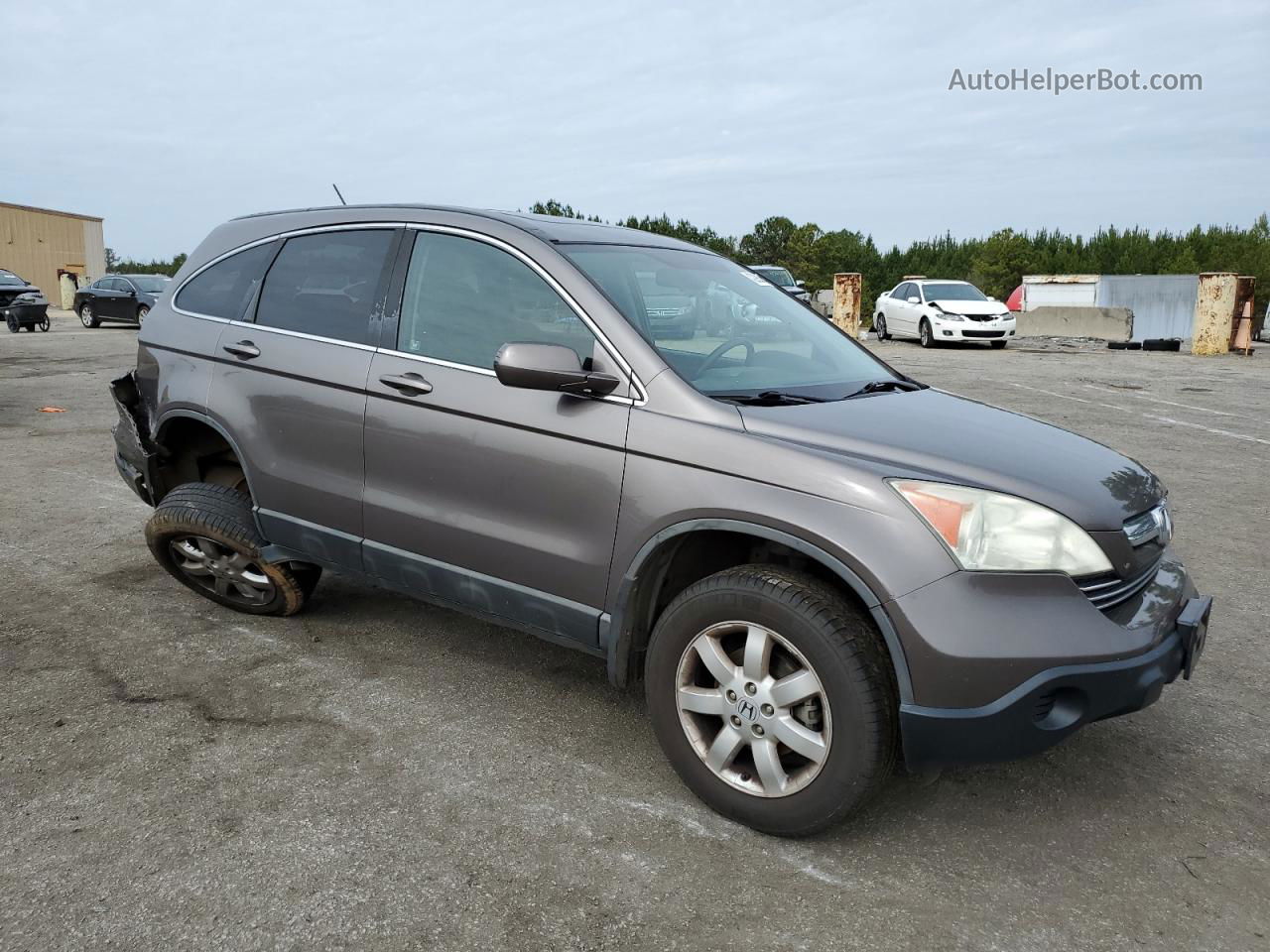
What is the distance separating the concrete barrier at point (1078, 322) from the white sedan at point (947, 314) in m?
4.23

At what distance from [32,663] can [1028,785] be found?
3585 millimetres

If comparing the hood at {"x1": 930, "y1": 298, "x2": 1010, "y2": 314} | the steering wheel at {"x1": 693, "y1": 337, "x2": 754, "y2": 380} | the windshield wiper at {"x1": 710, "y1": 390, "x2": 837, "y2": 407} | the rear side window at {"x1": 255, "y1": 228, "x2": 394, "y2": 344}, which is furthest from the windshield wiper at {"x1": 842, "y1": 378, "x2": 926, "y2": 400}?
the hood at {"x1": 930, "y1": 298, "x2": 1010, "y2": 314}

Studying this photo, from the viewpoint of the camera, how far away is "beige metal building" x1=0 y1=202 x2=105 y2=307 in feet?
175

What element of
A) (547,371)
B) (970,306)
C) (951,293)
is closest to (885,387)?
(547,371)

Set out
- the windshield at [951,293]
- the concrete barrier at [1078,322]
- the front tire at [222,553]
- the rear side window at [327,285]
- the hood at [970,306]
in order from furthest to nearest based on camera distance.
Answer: the concrete barrier at [1078,322], the windshield at [951,293], the hood at [970,306], the front tire at [222,553], the rear side window at [327,285]

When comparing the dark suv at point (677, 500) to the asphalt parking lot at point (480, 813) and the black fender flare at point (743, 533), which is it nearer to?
the black fender flare at point (743, 533)

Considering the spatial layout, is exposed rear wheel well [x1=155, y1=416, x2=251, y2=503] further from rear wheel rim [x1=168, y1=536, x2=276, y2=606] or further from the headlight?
the headlight

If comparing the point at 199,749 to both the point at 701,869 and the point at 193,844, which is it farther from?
the point at 701,869

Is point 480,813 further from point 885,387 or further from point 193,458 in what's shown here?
point 193,458

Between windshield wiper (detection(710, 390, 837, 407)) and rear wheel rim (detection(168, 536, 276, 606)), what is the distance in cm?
226

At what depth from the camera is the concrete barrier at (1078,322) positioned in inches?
980

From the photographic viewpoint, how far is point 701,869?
2.68 metres

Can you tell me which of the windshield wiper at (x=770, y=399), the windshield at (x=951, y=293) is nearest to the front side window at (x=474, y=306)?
the windshield wiper at (x=770, y=399)

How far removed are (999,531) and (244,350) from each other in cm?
296
